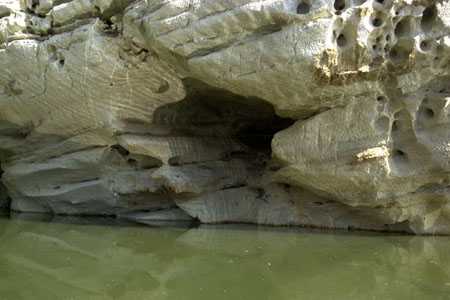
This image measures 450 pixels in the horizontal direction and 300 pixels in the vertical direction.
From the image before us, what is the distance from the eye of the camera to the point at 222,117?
757 centimetres

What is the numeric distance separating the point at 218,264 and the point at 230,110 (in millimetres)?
2863

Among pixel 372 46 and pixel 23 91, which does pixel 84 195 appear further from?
pixel 372 46

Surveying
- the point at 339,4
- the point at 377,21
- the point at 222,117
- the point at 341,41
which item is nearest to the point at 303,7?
the point at 339,4

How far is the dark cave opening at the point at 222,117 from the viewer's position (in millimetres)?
6918

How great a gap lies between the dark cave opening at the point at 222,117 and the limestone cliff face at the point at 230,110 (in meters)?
0.02

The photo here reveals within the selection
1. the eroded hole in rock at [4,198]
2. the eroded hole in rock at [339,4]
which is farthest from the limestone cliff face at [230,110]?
the eroded hole in rock at [4,198]

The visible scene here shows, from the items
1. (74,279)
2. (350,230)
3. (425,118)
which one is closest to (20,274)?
(74,279)

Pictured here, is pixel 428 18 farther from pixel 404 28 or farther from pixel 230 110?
pixel 230 110

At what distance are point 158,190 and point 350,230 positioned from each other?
2231 mm

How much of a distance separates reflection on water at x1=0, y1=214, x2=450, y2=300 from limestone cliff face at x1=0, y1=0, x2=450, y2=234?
0.50m

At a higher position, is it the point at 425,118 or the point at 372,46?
the point at 372,46

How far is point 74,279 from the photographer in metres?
4.66

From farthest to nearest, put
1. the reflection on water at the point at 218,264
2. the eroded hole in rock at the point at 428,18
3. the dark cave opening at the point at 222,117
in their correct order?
the dark cave opening at the point at 222,117
the eroded hole in rock at the point at 428,18
the reflection on water at the point at 218,264

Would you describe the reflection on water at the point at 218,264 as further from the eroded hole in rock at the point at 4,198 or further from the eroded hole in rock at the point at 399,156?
the eroded hole in rock at the point at 4,198
